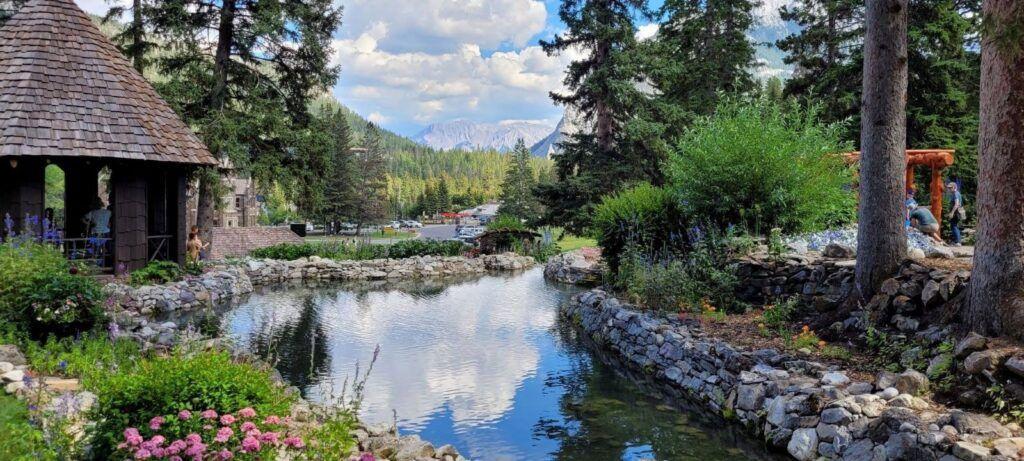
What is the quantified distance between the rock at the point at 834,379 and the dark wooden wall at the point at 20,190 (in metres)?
12.4

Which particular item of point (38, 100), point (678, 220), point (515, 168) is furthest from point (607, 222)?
point (515, 168)

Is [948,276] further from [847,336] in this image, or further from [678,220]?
[678,220]

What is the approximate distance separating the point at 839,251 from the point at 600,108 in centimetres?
1416

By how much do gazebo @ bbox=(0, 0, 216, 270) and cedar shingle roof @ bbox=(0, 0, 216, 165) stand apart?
2 centimetres

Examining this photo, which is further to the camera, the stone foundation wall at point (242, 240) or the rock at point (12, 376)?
the stone foundation wall at point (242, 240)

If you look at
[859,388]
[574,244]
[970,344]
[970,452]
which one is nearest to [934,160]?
[970,344]

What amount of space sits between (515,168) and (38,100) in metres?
43.8

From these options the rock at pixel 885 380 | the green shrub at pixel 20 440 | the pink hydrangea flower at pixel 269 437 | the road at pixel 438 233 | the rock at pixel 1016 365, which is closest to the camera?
the pink hydrangea flower at pixel 269 437

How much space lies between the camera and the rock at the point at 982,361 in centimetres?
505

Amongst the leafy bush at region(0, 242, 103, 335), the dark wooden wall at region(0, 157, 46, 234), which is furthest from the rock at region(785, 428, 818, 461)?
the dark wooden wall at region(0, 157, 46, 234)

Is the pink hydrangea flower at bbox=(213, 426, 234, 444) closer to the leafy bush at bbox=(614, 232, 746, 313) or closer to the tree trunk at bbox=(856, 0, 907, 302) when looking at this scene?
the tree trunk at bbox=(856, 0, 907, 302)

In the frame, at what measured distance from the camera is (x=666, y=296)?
973cm

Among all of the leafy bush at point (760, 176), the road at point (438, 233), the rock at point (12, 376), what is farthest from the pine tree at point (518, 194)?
the rock at point (12, 376)

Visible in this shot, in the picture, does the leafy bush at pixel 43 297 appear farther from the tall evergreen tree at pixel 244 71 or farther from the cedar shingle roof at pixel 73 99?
the tall evergreen tree at pixel 244 71
